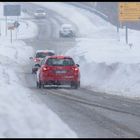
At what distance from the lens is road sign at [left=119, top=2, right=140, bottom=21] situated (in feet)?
224

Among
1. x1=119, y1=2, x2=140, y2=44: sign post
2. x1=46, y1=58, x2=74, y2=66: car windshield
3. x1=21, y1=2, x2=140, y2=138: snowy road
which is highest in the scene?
x1=119, y1=2, x2=140, y2=44: sign post

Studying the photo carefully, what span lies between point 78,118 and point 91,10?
9968 centimetres

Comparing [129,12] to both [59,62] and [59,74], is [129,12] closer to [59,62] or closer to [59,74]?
[59,62]

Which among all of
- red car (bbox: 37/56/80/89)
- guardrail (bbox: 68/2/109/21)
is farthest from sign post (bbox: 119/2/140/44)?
red car (bbox: 37/56/80/89)

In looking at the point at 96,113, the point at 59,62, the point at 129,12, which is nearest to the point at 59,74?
the point at 59,62

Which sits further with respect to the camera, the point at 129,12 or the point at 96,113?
the point at 129,12

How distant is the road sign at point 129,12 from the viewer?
68.2 metres

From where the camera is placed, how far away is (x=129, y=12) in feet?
225

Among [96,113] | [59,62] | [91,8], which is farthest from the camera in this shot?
[91,8]

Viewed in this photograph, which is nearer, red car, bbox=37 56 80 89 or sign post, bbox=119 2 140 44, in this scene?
red car, bbox=37 56 80 89

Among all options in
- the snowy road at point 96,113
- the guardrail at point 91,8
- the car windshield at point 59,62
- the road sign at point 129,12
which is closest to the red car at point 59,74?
the car windshield at point 59,62

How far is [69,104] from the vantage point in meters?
22.2

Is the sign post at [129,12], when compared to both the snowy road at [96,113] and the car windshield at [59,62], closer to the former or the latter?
the car windshield at [59,62]

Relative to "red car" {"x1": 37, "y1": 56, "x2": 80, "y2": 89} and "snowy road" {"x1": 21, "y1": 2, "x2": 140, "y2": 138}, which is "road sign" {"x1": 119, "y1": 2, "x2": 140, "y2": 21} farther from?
"snowy road" {"x1": 21, "y1": 2, "x2": 140, "y2": 138}
